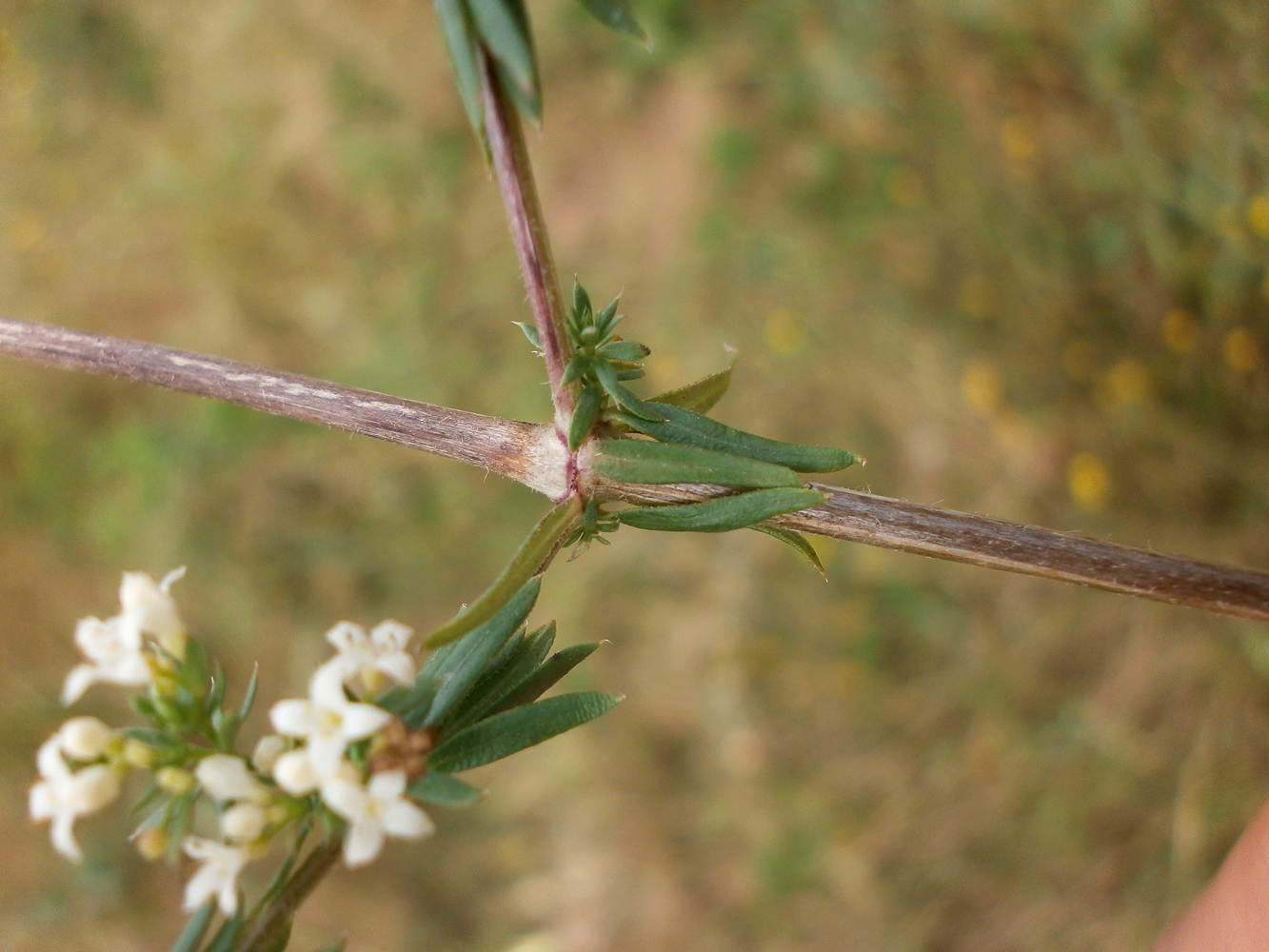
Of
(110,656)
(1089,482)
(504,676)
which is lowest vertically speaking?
(110,656)

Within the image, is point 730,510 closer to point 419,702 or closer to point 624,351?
point 624,351

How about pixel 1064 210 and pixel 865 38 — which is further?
pixel 865 38

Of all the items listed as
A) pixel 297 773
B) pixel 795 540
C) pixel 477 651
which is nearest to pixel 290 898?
pixel 297 773

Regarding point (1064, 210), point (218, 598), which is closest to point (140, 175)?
point (218, 598)

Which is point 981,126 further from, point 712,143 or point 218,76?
point 218,76

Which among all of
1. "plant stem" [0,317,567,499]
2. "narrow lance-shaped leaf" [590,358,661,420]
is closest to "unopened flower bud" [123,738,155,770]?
"plant stem" [0,317,567,499]
